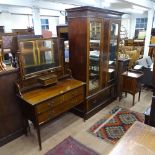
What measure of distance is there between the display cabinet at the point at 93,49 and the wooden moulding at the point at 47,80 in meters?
0.48

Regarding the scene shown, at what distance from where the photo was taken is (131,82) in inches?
134

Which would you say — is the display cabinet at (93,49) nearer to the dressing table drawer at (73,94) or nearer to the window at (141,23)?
the dressing table drawer at (73,94)

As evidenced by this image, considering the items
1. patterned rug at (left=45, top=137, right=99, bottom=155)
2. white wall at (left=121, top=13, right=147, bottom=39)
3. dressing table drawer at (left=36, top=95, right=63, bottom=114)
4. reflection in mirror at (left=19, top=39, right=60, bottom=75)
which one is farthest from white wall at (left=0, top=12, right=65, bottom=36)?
patterned rug at (left=45, top=137, right=99, bottom=155)

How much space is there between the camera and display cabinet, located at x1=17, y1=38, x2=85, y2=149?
6.81 feet

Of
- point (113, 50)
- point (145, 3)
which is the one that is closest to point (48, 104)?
point (113, 50)

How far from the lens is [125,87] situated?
11.6 ft

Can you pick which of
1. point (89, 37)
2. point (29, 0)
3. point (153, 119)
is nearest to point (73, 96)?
point (89, 37)

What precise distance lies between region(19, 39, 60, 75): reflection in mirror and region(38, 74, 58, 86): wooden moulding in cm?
13

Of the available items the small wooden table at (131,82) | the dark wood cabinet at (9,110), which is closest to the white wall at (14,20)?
the small wooden table at (131,82)

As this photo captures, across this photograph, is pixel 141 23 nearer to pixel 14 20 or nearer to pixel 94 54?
pixel 14 20

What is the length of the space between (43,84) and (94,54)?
106cm

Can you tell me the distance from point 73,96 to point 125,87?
1.58 meters

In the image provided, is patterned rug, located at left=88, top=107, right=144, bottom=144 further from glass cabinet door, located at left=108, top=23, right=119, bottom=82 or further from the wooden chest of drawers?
glass cabinet door, located at left=108, top=23, right=119, bottom=82

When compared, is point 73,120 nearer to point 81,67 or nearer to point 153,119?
point 81,67
